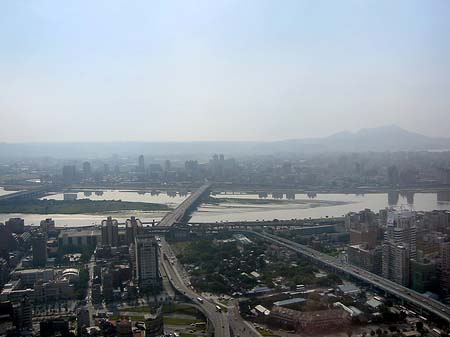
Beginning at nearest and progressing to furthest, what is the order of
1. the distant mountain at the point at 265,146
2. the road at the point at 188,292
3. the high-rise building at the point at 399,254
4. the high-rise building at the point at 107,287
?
the road at the point at 188,292 < the high-rise building at the point at 107,287 < the high-rise building at the point at 399,254 < the distant mountain at the point at 265,146

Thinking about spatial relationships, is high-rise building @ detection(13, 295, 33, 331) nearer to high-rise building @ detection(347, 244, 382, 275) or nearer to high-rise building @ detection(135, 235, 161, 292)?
high-rise building @ detection(135, 235, 161, 292)

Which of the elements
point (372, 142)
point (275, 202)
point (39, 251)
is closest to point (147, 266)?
point (39, 251)

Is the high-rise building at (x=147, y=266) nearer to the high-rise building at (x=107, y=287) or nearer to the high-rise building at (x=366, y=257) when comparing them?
the high-rise building at (x=107, y=287)

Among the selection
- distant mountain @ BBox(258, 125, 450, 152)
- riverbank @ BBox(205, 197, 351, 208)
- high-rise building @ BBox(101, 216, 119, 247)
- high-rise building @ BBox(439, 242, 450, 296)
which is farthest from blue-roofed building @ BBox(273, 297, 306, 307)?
riverbank @ BBox(205, 197, 351, 208)

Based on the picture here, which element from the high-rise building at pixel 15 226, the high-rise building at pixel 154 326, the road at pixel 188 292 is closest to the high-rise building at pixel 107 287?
the road at pixel 188 292

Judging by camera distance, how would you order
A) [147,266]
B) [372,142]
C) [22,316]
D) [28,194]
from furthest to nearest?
[372,142]
[28,194]
[147,266]
[22,316]

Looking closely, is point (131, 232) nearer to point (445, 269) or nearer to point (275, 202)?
point (445, 269)
